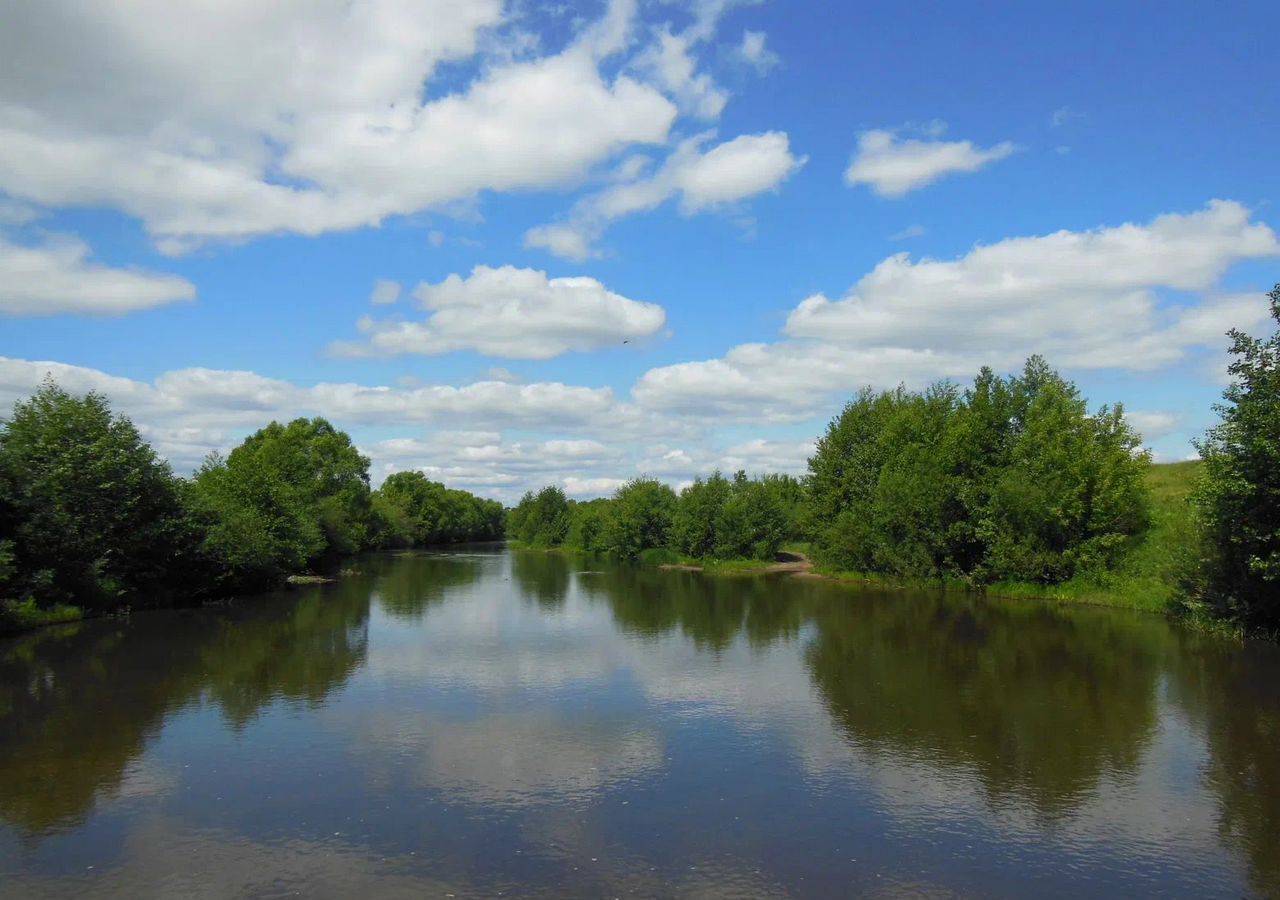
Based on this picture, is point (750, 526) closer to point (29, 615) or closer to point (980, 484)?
point (980, 484)

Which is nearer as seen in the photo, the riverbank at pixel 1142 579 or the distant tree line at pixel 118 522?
the distant tree line at pixel 118 522

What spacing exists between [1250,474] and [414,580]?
1829 inches

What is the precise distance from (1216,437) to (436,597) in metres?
34.6

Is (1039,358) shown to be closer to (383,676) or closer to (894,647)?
(894,647)

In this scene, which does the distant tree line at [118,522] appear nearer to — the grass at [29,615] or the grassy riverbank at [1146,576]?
the grass at [29,615]

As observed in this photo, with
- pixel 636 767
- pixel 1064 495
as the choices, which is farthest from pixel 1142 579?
pixel 636 767

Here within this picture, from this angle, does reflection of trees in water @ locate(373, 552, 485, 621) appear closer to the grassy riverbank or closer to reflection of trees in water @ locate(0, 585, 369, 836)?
reflection of trees in water @ locate(0, 585, 369, 836)

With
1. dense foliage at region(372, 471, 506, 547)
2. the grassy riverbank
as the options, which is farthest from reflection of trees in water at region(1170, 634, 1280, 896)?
dense foliage at region(372, 471, 506, 547)

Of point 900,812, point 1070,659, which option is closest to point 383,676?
point 900,812

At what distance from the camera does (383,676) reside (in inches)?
834

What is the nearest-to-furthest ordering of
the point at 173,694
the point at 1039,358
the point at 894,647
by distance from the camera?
the point at 173,694
the point at 894,647
the point at 1039,358

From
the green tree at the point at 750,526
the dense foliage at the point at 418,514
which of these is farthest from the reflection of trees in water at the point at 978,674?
the dense foliage at the point at 418,514

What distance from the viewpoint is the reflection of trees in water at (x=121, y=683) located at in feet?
41.4

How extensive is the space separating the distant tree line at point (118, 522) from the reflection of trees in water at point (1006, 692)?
25023 mm
